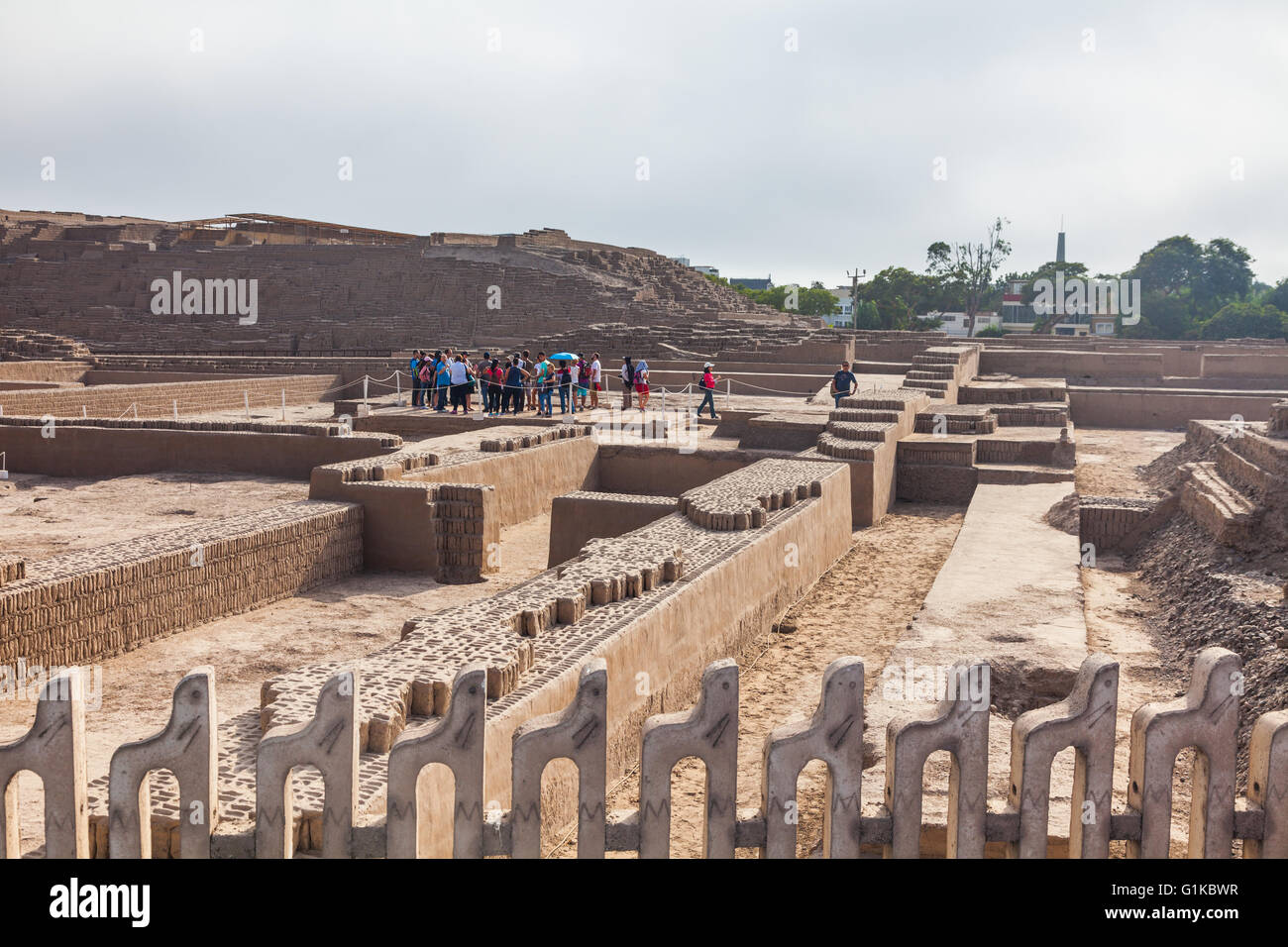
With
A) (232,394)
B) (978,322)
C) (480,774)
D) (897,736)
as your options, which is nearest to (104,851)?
(480,774)

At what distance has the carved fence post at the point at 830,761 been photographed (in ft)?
10.3

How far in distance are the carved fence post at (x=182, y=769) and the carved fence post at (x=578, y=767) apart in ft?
2.65

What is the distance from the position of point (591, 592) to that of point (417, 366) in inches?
525

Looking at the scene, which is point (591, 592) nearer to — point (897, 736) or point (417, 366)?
point (897, 736)

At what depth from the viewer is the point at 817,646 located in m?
7.68

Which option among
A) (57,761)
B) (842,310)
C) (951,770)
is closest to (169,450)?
(57,761)

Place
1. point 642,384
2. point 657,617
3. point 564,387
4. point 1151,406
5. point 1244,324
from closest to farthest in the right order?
point 657,617
point 642,384
point 564,387
point 1151,406
point 1244,324

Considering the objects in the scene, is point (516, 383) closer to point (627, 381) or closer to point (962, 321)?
point (627, 381)

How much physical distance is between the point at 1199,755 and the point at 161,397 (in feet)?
58.8

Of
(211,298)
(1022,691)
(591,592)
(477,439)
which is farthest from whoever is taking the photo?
(211,298)

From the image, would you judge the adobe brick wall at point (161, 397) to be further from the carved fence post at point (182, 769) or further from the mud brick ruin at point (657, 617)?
the carved fence post at point (182, 769)

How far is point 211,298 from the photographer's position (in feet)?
116

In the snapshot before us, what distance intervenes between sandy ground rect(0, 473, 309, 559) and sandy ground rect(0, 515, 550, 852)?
191 centimetres

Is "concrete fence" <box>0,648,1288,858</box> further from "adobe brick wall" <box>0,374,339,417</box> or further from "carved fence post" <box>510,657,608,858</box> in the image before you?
"adobe brick wall" <box>0,374,339,417</box>
